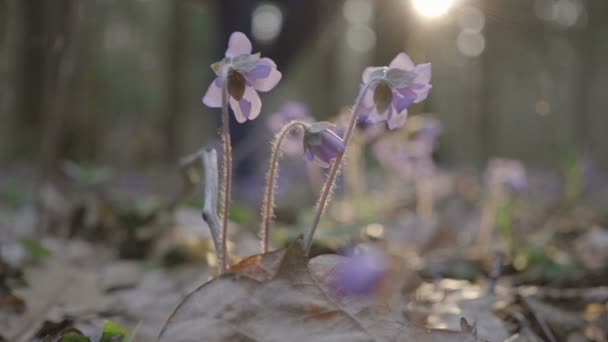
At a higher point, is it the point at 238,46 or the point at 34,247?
the point at 238,46

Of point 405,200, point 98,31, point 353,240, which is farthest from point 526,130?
point 353,240

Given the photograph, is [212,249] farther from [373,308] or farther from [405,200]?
[405,200]

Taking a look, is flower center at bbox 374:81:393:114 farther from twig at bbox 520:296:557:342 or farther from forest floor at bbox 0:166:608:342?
twig at bbox 520:296:557:342

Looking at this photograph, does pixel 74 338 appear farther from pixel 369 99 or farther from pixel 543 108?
pixel 543 108

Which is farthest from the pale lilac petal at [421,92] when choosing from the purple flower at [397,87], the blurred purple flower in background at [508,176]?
the blurred purple flower in background at [508,176]

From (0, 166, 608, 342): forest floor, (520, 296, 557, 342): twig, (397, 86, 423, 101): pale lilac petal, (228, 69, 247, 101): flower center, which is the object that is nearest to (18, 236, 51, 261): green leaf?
(0, 166, 608, 342): forest floor

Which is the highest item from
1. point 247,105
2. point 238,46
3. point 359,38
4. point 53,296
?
point 359,38

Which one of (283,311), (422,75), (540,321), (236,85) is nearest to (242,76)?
(236,85)
